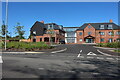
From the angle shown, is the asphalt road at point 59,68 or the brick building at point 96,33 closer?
the asphalt road at point 59,68

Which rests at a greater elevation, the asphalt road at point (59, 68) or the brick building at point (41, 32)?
the brick building at point (41, 32)

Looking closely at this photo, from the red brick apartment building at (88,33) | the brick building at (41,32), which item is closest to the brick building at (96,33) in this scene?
the red brick apartment building at (88,33)

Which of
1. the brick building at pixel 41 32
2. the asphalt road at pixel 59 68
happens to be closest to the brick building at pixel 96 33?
the brick building at pixel 41 32

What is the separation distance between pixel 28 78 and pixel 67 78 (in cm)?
159

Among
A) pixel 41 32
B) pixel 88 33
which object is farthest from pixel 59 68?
pixel 88 33

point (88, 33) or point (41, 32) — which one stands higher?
point (41, 32)

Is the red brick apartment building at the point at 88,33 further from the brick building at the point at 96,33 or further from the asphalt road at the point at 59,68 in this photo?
the asphalt road at the point at 59,68

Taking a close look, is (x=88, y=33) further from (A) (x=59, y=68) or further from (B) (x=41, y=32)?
(A) (x=59, y=68)

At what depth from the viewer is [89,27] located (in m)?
54.7

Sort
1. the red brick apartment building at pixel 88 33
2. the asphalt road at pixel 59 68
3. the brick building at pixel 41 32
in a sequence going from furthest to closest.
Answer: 1. the brick building at pixel 41 32
2. the red brick apartment building at pixel 88 33
3. the asphalt road at pixel 59 68

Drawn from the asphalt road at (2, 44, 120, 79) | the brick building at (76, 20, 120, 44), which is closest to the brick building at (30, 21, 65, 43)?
the brick building at (76, 20, 120, 44)

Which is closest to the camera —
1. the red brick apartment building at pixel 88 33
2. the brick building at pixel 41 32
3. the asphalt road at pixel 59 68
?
the asphalt road at pixel 59 68

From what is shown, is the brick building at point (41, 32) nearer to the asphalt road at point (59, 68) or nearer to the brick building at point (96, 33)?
the brick building at point (96, 33)

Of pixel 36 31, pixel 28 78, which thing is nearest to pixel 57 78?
pixel 28 78
